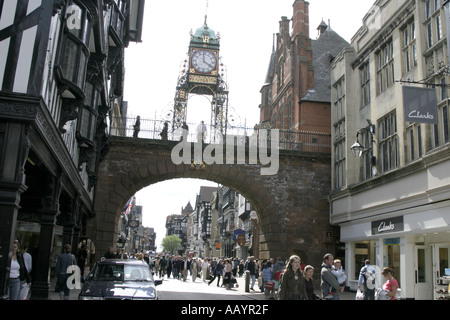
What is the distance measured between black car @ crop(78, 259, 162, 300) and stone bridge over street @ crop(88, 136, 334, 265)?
12.4 metres

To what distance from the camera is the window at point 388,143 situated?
16.8 metres

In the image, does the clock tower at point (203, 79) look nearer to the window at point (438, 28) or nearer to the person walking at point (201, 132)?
the person walking at point (201, 132)

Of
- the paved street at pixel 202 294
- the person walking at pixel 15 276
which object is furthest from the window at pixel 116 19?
the person walking at pixel 15 276

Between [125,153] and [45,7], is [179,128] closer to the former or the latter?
[125,153]

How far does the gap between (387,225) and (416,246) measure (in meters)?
Answer: 1.39

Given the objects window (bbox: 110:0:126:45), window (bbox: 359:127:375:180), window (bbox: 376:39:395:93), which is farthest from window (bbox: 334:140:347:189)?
window (bbox: 110:0:126:45)

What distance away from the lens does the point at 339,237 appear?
77.1ft

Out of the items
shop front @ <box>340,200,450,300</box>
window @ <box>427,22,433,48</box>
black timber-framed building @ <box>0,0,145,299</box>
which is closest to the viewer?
black timber-framed building @ <box>0,0,145,299</box>

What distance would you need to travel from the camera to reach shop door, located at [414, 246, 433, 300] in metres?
15.5

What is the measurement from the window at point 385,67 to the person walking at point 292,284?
12175 mm

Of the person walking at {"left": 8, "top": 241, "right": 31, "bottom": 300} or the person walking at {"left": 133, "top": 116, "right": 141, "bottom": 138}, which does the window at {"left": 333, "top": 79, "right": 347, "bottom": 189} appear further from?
the person walking at {"left": 8, "top": 241, "right": 31, "bottom": 300}

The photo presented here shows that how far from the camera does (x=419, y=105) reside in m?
12.4

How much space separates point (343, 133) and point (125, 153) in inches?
433
